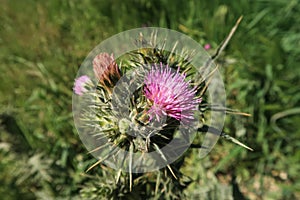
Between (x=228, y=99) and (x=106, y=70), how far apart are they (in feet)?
6.21

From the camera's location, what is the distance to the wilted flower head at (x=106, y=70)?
1.61 m

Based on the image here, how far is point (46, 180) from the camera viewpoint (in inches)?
107

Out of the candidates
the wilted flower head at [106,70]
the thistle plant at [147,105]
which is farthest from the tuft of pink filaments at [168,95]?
the wilted flower head at [106,70]

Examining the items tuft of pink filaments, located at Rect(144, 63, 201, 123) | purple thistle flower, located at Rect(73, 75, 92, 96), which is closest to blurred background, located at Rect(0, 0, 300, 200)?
purple thistle flower, located at Rect(73, 75, 92, 96)

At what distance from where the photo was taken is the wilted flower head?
1606 mm

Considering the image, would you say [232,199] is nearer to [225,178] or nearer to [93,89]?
[225,178]

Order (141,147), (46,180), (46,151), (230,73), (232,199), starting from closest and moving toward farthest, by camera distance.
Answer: (141,147) < (232,199) < (46,180) < (46,151) < (230,73)

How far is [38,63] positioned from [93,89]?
2.16 m

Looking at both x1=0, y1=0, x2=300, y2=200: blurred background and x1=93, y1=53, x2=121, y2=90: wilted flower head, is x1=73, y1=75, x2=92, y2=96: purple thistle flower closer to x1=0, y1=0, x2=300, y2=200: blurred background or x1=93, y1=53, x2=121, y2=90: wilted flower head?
x1=93, y1=53, x2=121, y2=90: wilted flower head

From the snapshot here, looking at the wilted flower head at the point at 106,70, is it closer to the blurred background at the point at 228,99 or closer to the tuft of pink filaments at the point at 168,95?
the tuft of pink filaments at the point at 168,95

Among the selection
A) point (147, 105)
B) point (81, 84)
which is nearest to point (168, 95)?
point (147, 105)

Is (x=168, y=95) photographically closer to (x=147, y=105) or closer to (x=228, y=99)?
(x=147, y=105)

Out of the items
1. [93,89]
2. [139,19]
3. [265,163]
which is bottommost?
[265,163]

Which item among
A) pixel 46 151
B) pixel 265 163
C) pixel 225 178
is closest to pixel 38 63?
pixel 46 151
